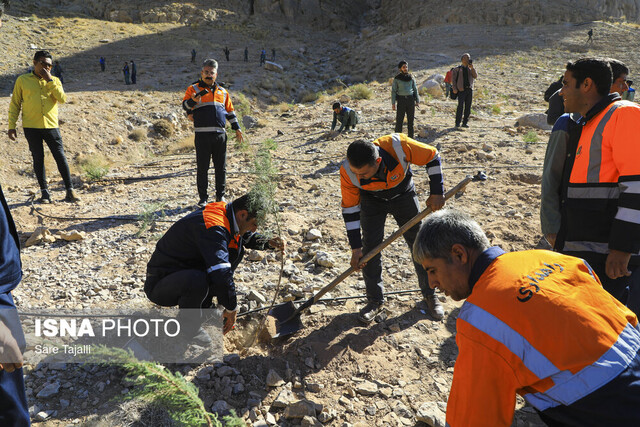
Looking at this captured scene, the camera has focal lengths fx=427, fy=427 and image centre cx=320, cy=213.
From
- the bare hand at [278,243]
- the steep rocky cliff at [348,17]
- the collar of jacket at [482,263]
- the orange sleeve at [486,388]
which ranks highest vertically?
the steep rocky cliff at [348,17]

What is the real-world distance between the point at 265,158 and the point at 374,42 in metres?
26.3

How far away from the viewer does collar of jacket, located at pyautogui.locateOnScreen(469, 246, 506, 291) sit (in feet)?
4.93

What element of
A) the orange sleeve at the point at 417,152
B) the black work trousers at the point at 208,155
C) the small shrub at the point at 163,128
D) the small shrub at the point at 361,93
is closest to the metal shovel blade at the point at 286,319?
the orange sleeve at the point at 417,152

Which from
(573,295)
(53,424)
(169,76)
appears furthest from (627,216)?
(169,76)

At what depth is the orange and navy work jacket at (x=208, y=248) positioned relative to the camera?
8.99 ft

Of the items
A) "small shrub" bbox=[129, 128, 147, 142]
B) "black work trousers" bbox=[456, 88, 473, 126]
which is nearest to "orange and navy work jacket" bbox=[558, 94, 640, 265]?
"black work trousers" bbox=[456, 88, 473, 126]

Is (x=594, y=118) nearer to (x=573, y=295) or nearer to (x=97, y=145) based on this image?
(x=573, y=295)

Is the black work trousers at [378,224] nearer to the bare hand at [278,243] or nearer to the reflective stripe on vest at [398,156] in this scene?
the reflective stripe on vest at [398,156]

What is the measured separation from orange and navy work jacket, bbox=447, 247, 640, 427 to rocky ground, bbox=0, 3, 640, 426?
4.67 feet

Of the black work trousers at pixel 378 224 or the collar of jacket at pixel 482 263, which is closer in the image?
the collar of jacket at pixel 482 263

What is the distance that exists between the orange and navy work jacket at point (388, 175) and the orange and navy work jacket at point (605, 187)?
1011mm

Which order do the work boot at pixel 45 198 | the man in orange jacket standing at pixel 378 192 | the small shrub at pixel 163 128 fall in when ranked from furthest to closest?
the small shrub at pixel 163 128 < the work boot at pixel 45 198 < the man in orange jacket standing at pixel 378 192

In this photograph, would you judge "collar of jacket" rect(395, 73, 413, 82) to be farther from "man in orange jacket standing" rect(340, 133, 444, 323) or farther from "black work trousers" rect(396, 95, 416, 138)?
"man in orange jacket standing" rect(340, 133, 444, 323)

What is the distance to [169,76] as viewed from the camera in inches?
679
